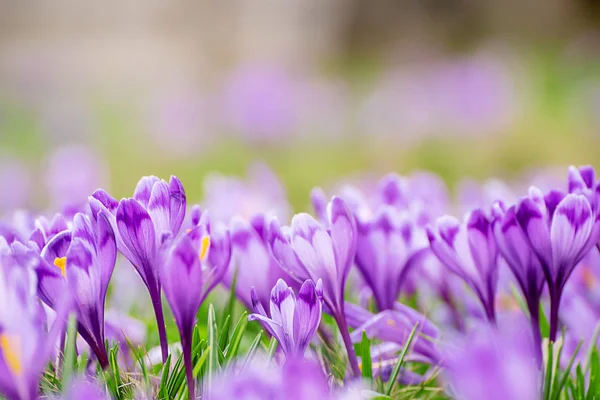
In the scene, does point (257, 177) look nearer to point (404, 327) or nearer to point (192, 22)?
point (404, 327)

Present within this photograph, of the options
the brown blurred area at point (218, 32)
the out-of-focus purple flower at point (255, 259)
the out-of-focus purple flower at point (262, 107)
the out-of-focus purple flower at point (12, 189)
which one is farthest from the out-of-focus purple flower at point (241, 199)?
the brown blurred area at point (218, 32)

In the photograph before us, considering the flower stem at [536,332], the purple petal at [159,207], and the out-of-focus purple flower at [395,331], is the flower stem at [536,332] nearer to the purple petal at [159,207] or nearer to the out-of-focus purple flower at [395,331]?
the out-of-focus purple flower at [395,331]

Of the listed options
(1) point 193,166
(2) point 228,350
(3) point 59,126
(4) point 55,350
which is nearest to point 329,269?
(2) point 228,350

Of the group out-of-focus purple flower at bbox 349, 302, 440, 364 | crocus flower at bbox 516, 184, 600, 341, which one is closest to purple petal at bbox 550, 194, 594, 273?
crocus flower at bbox 516, 184, 600, 341

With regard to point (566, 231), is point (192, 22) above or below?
above

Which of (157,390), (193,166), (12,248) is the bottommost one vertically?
(193,166)

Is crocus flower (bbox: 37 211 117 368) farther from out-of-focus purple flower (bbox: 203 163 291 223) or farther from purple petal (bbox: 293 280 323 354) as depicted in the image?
out-of-focus purple flower (bbox: 203 163 291 223)
